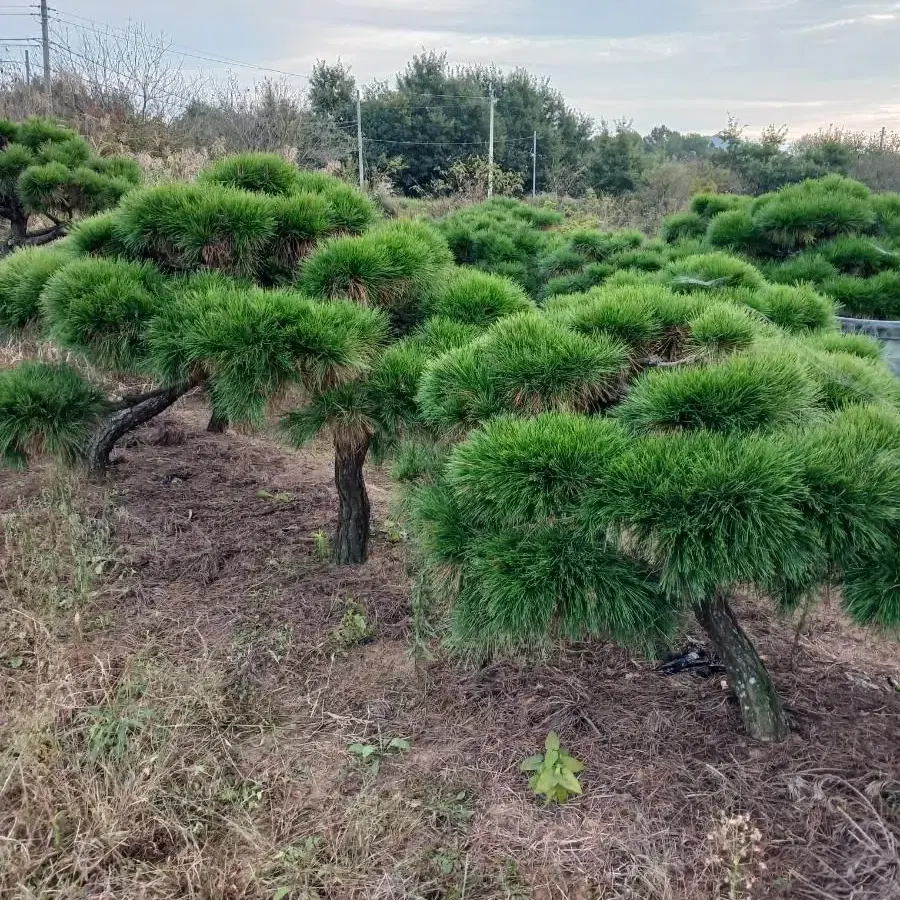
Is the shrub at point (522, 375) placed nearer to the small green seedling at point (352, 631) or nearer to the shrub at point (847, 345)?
the shrub at point (847, 345)

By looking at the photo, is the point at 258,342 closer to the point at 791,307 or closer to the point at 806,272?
the point at 791,307

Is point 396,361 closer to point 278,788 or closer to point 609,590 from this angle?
point 609,590

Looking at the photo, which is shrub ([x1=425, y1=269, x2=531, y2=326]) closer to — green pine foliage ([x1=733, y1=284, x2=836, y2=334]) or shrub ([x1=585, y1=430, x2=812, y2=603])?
green pine foliage ([x1=733, y1=284, x2=836, y2=334])

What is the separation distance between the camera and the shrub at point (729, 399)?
1415 millimetres

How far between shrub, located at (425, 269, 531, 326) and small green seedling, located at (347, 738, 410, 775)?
120cm

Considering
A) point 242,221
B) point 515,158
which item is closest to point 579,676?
point 242,221

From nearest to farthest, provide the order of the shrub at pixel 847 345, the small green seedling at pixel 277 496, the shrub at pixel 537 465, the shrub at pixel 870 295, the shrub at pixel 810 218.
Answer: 1. the shrub at pixel 537 465
2. the shrub at pixel 847 345
3. the small green seedling at pixel 277 496
4. the shrub at pixel 870 295
5. the shrub at pixel 810 218

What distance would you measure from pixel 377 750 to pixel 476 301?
4.26ft

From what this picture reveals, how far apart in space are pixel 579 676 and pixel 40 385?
1.92 meters

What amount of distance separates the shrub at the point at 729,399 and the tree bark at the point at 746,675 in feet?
1.60

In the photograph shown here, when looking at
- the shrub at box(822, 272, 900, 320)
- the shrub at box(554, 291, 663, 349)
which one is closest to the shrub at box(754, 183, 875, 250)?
the shrub at box(822, 272, 900, 320)

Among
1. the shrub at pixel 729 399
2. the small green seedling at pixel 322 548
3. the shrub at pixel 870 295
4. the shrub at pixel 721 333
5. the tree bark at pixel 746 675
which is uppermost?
the shrub at pixel 870 295

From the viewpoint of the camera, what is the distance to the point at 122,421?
3.05 m

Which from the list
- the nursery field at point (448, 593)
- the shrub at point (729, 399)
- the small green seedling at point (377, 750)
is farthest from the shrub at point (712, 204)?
the small green seedling at point (377, 750)
